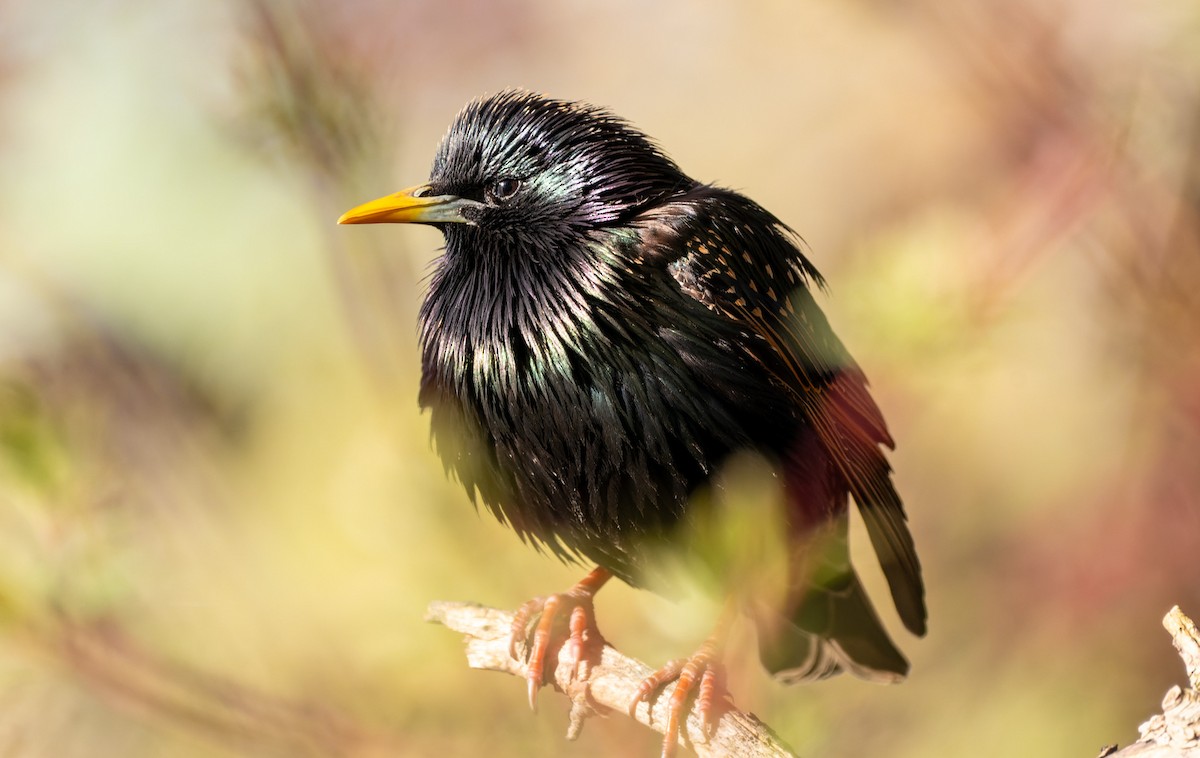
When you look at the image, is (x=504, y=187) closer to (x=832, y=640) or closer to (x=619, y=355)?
(x=619, y=355)

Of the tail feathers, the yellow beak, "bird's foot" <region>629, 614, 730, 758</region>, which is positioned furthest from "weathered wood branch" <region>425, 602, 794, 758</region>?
the yellow beak

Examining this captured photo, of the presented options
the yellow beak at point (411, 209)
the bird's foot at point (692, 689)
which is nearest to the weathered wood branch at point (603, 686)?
the bird's foot at point (692, 689)

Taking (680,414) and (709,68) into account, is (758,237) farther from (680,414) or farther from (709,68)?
(709,68)

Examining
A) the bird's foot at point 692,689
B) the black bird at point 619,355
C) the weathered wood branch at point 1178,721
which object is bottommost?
the weathered wood branch at point 1178,721

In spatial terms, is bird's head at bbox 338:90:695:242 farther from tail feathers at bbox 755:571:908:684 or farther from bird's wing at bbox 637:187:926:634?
tail feathers at bbox 755:571:908:684

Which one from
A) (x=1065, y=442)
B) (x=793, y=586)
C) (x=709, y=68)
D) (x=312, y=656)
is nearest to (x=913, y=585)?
(x=793, y=586)

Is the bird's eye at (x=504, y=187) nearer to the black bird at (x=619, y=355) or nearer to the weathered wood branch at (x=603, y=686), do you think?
the black bird at (x=619, y=355)
